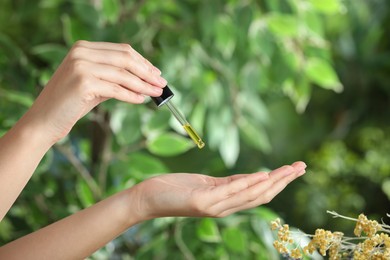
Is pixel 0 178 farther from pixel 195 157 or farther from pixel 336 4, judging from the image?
pixel 195 157

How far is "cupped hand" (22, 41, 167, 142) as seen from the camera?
0.87m

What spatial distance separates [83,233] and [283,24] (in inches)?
39.0

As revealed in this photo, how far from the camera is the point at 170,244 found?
5.76 feet

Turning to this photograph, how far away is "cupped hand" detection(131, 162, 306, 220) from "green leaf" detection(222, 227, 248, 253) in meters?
0.74

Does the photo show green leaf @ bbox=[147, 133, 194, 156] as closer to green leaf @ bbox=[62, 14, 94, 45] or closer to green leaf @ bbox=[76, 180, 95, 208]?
green leaf @ bbox=[76, 180, 95, 208]

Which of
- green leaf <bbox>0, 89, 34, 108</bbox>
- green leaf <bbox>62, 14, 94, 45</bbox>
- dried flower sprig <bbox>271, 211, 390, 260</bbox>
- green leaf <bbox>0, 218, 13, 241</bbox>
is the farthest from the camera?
green leaf <bbox>0, 218, 13, 241</bbox>

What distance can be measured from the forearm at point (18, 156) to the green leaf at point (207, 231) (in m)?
0.83

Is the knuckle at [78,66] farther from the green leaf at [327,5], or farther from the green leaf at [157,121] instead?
the green leaf at [327,5]

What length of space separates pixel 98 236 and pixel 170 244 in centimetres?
81

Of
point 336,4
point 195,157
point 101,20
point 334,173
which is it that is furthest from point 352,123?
point 101,20

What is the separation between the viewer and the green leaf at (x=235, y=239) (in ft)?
5.51

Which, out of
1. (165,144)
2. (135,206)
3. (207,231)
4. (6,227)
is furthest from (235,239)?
(135,206)

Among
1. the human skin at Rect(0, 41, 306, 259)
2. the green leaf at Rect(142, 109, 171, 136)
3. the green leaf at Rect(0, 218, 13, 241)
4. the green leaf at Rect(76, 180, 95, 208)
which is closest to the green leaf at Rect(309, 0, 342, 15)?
the green leaf at Rect(142, 109, 171, 136)

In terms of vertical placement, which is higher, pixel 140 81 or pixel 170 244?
pixel 140 81
